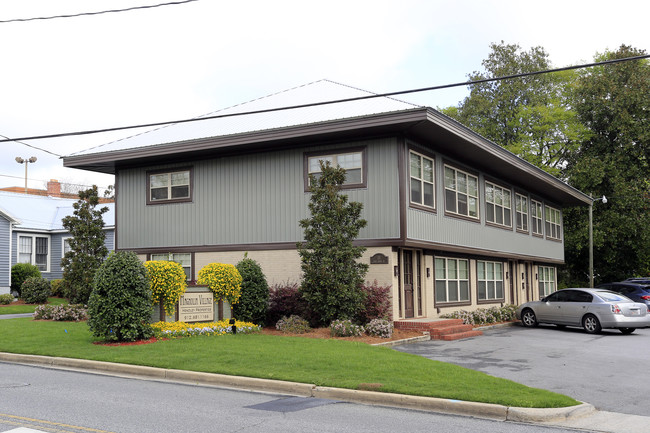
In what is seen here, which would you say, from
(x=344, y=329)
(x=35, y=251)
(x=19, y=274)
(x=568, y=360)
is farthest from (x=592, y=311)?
(x=35, y=251)

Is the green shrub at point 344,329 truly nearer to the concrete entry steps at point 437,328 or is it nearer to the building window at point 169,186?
the concrete entry steps at point 437,328

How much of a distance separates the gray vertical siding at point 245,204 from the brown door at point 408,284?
193 cm

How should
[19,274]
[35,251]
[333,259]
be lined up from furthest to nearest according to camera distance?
1. [35,251]
2. [19,274]
3. [333,259]

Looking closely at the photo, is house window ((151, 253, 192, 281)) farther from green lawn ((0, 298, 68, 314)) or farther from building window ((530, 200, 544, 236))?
building window ((530, 200, 544, 236))

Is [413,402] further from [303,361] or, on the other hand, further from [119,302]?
[119,302]

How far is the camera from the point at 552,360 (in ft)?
47.3

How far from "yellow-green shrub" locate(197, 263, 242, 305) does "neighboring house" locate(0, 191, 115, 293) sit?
20.6 m

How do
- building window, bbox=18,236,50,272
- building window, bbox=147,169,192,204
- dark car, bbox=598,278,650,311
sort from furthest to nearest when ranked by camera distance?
building window, bbox=18,236,50,272 < dark car, bbox=598,278,650,311 < building window, bbox=147,169,192,204

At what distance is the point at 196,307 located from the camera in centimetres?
1772

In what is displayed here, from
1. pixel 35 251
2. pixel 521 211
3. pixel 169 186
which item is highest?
pixel 169 186

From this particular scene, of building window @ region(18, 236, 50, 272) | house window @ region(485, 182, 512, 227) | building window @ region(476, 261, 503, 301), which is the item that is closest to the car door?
building window @ region(476, 261, 503, 301)

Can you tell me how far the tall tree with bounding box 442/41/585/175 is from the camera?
162 feet

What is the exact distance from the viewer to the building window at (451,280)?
901 inches

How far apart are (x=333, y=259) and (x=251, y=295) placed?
9.57 feet
